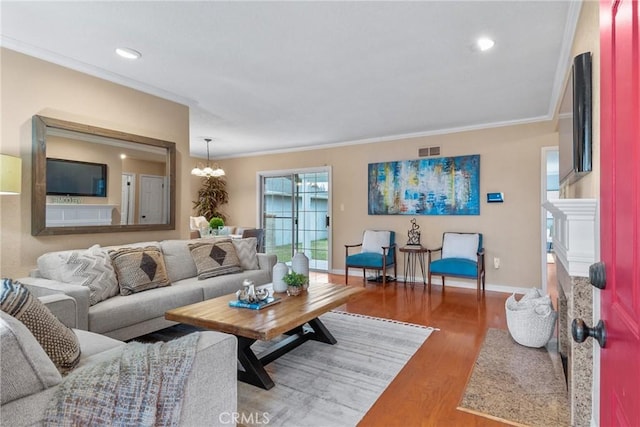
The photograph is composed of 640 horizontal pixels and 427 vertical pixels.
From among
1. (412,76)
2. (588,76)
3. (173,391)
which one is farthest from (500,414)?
(412,76)

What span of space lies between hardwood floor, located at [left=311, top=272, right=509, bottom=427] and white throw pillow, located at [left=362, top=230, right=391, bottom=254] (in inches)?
22.8

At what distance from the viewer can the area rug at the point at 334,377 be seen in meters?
1.90

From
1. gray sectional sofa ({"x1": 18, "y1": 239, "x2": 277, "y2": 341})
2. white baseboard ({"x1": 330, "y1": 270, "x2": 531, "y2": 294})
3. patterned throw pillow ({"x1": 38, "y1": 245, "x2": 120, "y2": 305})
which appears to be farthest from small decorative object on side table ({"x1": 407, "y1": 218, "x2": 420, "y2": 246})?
patterned throw pillow ({"x1": 38, "y1": 245, "x2": 120, "y2": 305})

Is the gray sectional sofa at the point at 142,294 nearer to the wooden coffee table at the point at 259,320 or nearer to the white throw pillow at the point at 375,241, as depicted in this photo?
the wooden coffee table at the point at 259,320

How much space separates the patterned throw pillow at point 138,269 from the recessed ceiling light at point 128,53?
5.47 feet

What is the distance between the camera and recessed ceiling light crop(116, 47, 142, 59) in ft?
9.07

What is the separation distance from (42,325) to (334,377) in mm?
1688

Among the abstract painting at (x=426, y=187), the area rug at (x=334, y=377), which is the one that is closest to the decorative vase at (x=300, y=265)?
the area rug at (x=334, y=377)

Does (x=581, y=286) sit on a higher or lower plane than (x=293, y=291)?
higher

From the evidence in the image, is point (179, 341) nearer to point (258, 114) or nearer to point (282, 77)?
point (282, 77)

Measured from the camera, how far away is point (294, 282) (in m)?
2.79

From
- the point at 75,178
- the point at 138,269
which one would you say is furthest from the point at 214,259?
the point at 75,178

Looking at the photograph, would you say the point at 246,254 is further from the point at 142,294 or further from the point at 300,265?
the point at 142,294

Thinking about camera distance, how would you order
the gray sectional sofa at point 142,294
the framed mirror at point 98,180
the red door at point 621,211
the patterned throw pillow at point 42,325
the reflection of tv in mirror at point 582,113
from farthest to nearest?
the framed mirror at point 98,180, the gray sectional sofa at point 142,294, the reflection of tv in mirror at point 582,113, the patterned throw pillow at point 42,325, the red door at point 621,211
